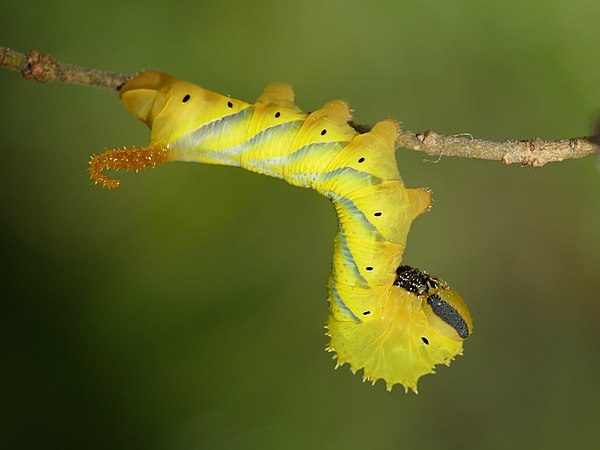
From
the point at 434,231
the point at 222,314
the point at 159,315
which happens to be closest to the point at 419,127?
the point at 434,231

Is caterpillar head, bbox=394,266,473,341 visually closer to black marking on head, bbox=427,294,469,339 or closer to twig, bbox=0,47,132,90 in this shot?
black marking on head, bbox=427,294,469,339

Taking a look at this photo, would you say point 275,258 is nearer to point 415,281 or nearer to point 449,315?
point 415,281

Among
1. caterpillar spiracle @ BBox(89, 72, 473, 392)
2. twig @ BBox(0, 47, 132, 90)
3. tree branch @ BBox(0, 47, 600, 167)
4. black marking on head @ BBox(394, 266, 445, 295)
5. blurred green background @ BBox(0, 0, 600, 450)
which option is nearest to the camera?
tree branch @ BBox(0, 47, 600, 167)

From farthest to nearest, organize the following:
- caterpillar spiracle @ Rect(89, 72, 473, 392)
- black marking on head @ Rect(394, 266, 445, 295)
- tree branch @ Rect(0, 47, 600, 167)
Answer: black marking on head @ Rect(394, 266, 445, 295) → caterpillar spiracle @ Rect(89, 72, 473, 392) → tree branch @ Rect(0, 47, 600, 167)

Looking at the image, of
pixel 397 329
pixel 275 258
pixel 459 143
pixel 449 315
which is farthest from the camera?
pixel 275 258

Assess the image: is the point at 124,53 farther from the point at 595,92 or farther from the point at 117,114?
the point at 595,92

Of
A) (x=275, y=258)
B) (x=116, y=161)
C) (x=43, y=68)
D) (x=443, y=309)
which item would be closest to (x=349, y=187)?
(x=443, y=309)

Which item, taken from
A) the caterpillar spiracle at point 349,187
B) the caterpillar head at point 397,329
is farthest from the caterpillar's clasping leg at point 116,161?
the caterpillar head at point 397,329

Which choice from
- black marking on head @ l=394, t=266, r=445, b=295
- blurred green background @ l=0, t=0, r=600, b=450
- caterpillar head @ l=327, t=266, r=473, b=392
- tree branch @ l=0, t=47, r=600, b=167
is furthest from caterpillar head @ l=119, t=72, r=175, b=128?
blurred green background @ l=0, t=0, r=600, b=450
